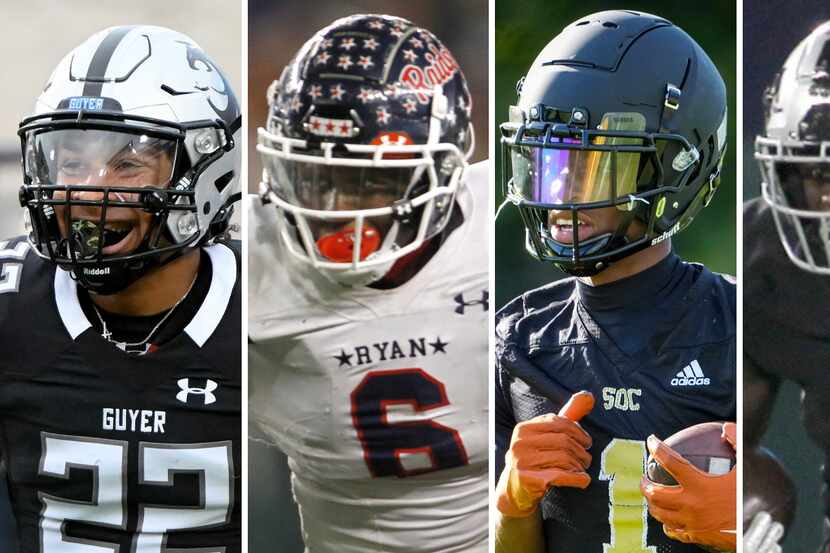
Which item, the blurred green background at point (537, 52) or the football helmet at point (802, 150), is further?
the blurred green background at point (537, 52)

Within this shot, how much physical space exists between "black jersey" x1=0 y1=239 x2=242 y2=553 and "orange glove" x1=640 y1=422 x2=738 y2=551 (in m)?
1.01

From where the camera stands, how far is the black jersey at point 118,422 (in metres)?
3.07

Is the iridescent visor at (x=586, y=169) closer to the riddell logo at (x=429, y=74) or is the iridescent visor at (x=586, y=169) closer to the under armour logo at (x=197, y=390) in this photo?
the riddell logo at (x=429, y=74)

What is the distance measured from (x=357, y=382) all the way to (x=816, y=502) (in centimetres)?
113

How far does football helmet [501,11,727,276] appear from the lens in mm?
2814

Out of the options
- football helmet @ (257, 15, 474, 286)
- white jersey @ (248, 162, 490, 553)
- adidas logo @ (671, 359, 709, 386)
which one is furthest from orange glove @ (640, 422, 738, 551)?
football helmet @ (257, 15, 474, 286)

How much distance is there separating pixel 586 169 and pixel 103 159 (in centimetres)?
110

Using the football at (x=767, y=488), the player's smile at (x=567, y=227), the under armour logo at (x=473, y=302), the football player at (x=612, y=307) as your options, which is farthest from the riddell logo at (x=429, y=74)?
the football at (x=767, y=488)

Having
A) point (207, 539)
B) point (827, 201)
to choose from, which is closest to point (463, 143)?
point (827, 201)

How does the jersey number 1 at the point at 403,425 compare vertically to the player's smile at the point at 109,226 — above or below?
below

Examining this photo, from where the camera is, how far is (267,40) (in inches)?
125

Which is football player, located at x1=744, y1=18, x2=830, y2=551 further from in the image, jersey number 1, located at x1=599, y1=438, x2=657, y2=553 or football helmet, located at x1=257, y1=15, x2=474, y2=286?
football helmet, located at x1=257, y1=15, x2=474, y2=286

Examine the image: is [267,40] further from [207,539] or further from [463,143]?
[207,539]

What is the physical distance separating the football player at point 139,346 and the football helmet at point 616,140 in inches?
29.7
